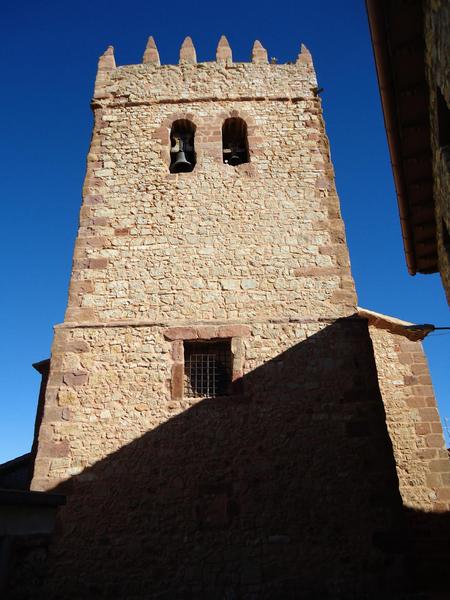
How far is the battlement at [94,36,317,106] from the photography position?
8820 mm

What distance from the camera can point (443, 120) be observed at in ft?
13.6

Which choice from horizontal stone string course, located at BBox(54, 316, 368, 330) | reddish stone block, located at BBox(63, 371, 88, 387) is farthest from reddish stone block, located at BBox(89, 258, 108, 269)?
reddish stone block, located at BBox(63, 371, 88, 387)

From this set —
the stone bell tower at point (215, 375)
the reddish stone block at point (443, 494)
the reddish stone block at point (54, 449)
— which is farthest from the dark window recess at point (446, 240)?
the reddish stone block at point (54, 449)

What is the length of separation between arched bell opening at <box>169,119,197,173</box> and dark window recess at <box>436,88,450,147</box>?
471 cm

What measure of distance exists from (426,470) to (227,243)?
442 cm

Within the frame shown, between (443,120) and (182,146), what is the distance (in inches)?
202

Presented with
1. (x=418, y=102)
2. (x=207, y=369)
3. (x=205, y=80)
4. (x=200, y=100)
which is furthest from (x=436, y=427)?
(x=205, y=80)

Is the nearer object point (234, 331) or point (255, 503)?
point (255, 503)

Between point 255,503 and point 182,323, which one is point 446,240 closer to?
point 182,323

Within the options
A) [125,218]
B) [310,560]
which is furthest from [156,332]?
[310,560]

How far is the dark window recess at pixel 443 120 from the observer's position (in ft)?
13.3

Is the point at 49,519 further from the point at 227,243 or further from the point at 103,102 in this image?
the point at 103,102

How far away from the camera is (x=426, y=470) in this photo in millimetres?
7105

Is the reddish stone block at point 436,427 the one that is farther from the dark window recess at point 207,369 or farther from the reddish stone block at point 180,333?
the reddish stone block at point 180,333
